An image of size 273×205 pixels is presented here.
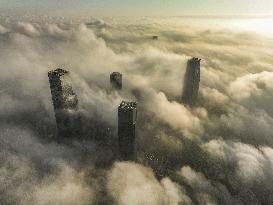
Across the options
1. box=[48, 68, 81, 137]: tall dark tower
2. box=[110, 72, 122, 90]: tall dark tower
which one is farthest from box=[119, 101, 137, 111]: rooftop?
box=[110, 72, 122, 90]: tall dark tower

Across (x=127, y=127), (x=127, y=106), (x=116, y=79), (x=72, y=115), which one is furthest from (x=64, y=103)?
(x=116, y=79)

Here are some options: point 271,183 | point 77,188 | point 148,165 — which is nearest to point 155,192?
point 148,165

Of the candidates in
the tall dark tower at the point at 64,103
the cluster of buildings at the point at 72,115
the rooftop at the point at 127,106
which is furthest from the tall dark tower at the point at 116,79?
the rooftop at the point at 127,106

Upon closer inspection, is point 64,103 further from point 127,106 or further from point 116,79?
point 116,79

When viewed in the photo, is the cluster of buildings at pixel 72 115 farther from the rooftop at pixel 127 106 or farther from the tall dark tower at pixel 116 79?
the tall dark tower at pixel 116 79

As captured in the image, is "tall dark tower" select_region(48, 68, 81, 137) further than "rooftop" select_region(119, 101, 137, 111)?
Yes

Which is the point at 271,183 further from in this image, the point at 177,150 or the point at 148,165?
the point at 148,165

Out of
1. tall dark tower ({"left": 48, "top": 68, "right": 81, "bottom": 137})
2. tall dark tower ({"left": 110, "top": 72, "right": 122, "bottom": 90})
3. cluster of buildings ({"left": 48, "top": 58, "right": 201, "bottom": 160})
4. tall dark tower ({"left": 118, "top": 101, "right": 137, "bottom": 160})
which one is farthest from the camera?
tall dark tower ({"left": 110, "top": 72, "right": 122, "bottom": 90})

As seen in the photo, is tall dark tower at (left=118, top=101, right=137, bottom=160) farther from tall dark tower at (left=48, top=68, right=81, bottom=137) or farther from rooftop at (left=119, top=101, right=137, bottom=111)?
tall dark tower at (left=48, top=68, right=81, bottom=137)
